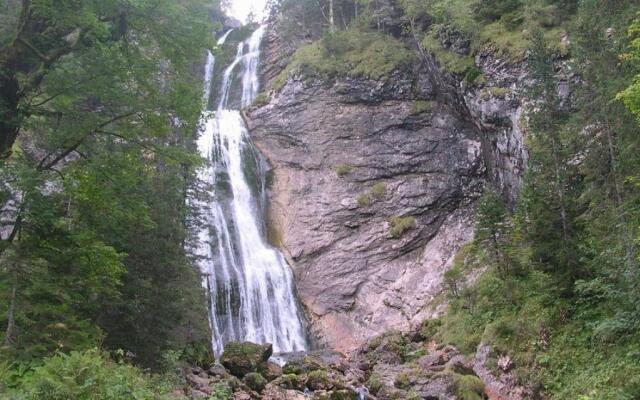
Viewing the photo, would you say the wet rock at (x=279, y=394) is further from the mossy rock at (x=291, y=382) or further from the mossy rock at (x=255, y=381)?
the mossy rock at (x=291, y=382)

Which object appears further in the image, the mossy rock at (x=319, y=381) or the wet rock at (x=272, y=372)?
the wet rock at (x=272, y=372)

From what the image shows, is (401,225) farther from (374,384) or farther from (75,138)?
(75,138)

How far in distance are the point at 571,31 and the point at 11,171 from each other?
1998 cm

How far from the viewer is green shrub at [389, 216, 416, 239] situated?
82.9 feet

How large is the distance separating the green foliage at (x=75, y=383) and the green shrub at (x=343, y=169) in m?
22.0

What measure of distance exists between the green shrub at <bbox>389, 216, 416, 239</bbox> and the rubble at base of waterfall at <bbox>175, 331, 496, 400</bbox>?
6.79 meters

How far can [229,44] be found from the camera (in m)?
42.3

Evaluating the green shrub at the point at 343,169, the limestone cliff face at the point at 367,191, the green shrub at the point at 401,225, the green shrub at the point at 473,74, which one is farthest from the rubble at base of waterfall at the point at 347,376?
the green shrub at the point at 473,74

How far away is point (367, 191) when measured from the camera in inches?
1079

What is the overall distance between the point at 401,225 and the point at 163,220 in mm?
14793

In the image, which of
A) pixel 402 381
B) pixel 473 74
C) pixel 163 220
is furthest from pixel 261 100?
pixel 402 381

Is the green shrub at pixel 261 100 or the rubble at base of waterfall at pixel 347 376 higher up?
the green shrub at pixel 261 100

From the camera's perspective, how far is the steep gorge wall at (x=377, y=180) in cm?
2327

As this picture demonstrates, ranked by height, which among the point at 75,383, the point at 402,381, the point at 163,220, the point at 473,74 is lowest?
the point at 402,381
